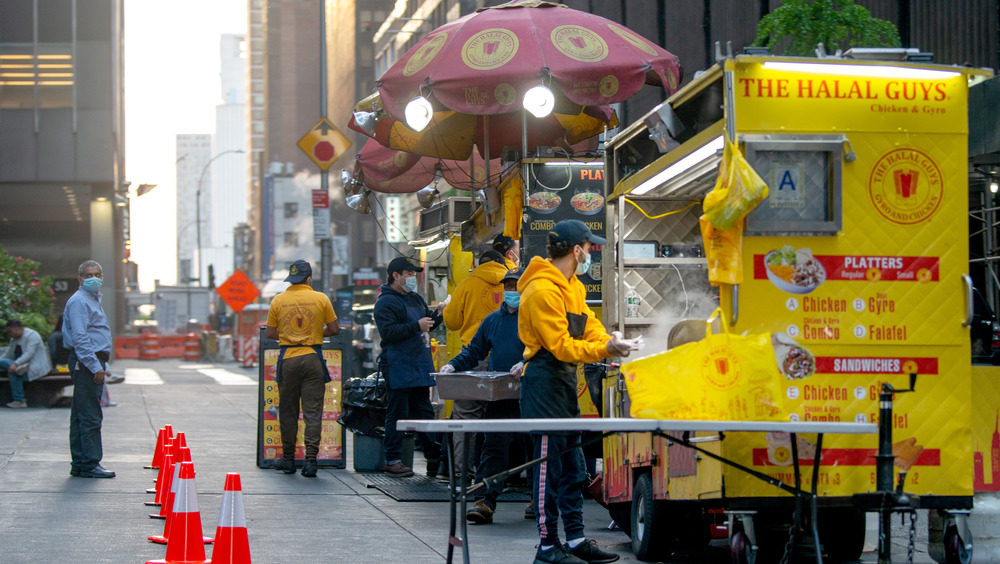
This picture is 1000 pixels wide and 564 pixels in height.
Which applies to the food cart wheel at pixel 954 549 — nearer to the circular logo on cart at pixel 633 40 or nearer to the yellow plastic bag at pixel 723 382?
the yellow plastic bag at pixel 723 382

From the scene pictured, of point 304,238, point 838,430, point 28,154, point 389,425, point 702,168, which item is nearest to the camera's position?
point 838,430

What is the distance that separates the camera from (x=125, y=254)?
195 ft

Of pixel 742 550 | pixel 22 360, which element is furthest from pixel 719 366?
pixel 22 360

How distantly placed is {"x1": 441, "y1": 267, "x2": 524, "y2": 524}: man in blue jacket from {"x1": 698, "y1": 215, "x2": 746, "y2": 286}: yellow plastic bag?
7.64 ft

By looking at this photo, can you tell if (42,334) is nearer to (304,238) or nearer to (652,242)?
(652,242)

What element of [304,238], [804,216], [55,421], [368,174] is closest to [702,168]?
[804,216]

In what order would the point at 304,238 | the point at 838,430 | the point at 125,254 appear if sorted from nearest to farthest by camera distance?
the point at 838,430 → the point at 125,254 → the point at 304,238

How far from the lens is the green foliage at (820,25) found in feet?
40.6

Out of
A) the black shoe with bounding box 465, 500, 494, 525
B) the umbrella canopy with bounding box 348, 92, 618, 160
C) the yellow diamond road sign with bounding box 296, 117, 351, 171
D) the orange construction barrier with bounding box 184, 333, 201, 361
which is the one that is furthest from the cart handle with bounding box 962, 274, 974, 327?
the orange construction barrier with bounding box 184, 333, 201, 361

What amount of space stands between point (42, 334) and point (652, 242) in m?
17.4

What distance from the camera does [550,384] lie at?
7074 millimetres

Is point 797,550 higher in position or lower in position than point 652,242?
lower

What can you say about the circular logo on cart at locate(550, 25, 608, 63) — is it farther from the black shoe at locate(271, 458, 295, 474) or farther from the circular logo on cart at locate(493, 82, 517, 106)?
the black shoe at locate(271, 458, 295, 474)

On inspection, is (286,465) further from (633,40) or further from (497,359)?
(633,40)
